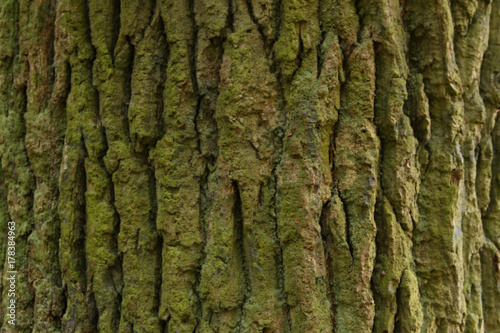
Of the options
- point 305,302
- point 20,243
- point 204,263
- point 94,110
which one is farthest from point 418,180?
point 20,243

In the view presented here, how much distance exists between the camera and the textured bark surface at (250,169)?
1364 millimetres

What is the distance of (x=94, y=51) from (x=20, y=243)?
838mm

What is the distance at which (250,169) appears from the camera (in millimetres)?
1368

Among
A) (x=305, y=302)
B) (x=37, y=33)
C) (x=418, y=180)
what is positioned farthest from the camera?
(x=37, y=33)

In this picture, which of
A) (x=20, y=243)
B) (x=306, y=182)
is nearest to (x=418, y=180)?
(x=306, y=182)

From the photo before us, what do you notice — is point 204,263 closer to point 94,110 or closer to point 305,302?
point 305,302

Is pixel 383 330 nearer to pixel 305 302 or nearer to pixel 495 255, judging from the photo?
pixel 305 302

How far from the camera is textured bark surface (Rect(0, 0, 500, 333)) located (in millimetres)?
1364

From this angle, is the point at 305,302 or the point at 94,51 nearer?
the point at 305,302

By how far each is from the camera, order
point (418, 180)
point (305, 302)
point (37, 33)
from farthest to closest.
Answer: point (37, 33) < point (418, 180) < point (305, 302)

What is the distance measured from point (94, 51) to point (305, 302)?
1181mm

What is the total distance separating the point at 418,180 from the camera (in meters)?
1.48

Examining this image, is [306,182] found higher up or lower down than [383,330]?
higher up

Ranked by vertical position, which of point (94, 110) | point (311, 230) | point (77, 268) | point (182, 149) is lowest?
point (77, 268)
